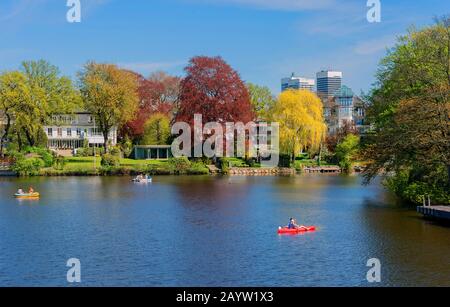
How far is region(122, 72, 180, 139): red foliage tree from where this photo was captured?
116438mm

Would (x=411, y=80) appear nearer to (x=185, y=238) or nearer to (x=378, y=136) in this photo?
(x=378, y=136)

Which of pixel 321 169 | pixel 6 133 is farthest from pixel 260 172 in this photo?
pixel 6 133

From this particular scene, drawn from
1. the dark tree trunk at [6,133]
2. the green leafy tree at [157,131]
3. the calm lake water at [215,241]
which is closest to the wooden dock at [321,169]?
the green leafy tree at [157,131]

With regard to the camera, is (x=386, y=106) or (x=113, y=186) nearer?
(x=386, y=106)

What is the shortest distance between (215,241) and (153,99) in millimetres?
98816

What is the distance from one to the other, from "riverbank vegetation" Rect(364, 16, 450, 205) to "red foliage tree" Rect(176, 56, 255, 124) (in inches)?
1547

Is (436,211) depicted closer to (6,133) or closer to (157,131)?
(157,131)

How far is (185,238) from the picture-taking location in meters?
34.9

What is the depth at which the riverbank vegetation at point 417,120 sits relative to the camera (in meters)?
42.8

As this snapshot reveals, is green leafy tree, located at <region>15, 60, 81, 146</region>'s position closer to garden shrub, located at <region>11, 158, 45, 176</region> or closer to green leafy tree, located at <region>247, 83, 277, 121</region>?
garden shrub, located at <region>11, 158, 45, 176</region>

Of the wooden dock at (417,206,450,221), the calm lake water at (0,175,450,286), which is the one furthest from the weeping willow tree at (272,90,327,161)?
the wooden dock at (417,206,450,221)

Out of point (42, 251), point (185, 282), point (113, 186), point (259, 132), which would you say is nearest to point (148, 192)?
point (113, 186)

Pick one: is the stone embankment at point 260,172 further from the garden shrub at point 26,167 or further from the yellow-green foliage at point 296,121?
the garden shrub at point 26,167
